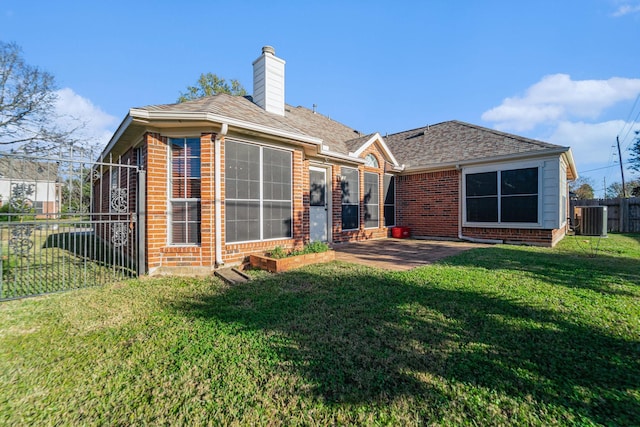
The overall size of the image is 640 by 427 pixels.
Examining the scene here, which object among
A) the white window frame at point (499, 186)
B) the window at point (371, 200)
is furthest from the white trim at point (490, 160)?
the window at point (371, 200)

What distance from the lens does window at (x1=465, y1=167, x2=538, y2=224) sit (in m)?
9.12

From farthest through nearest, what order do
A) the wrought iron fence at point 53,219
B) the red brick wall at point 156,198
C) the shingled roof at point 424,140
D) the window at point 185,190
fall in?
the shingled roof at point 424,140, the window at point 185,190, the red brick wall at point 156,198, the wrought iron fence at point 53,219

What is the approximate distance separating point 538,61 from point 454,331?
12173mm

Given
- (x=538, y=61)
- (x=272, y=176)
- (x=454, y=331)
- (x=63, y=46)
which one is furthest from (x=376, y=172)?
(x=63, y=46)

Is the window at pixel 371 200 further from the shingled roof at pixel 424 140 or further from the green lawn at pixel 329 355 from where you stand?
the green lawn at pixel 329 355

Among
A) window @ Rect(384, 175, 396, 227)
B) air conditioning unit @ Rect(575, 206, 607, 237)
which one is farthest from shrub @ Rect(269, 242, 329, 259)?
air conditioning unit @ Rect(575, 206, 607, 237)

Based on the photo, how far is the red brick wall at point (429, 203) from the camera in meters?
10.9

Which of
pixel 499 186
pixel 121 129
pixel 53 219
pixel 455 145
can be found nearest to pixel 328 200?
pixel 121 129

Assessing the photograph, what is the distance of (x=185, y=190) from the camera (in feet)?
19.0

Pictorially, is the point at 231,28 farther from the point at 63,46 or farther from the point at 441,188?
the point at 441,188

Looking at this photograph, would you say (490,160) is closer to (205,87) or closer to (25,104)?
(25,104)

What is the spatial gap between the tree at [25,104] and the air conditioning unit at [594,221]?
22783 mm

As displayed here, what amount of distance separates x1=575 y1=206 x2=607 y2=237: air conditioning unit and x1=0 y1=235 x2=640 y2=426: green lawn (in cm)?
977

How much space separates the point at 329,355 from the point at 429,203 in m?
10.2
